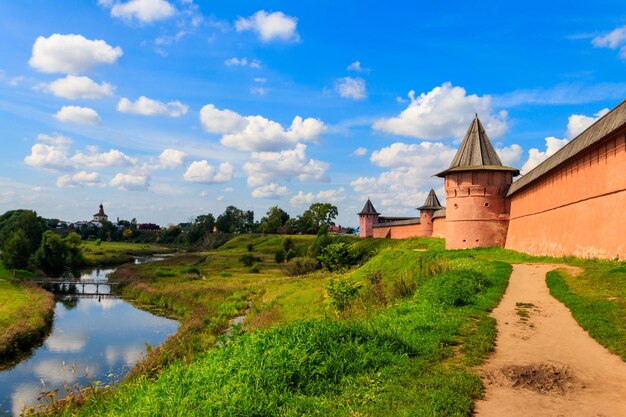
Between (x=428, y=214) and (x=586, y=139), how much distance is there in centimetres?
2494

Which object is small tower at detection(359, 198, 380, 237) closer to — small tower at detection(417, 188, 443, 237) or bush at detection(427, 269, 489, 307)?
small tower at detection(417, 188, 443, 237)

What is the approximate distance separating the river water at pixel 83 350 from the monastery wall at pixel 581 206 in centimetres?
1339

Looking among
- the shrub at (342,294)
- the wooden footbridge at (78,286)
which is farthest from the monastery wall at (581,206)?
the wooden footbridge at (78,286)

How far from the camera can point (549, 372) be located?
5094 millimetres

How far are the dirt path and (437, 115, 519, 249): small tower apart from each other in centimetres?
1576

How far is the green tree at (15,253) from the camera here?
39656mm

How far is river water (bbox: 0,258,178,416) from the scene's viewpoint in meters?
13.5

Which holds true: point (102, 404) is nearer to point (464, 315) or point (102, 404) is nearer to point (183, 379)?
point (183, 379)

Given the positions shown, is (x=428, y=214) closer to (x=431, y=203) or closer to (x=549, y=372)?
(x=431, y=203)

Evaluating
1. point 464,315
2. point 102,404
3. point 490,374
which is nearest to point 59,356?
point 102,404

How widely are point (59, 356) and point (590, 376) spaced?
1854 centimetres

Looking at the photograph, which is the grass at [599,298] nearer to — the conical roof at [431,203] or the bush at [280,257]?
the conical roof at [431,203]

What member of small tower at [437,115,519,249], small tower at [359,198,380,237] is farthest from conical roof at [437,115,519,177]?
small tower at [359,198,380,237]

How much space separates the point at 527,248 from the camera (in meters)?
19.8
